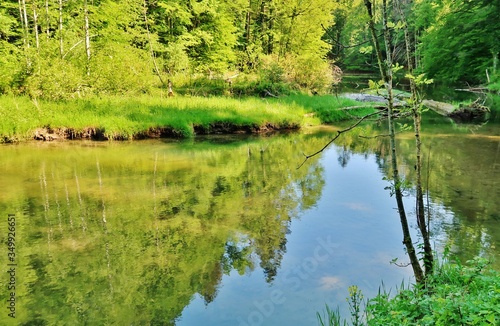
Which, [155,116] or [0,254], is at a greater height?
[155,116]

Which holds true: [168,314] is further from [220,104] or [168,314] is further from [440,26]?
[440,26]

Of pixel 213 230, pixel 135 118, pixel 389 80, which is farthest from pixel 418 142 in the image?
pixel 135 118

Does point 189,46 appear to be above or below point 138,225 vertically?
above

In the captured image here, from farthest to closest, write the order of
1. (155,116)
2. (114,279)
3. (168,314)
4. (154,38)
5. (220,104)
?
(154,38) < (220,104) < (155,116) < (114,279) < (168,314)

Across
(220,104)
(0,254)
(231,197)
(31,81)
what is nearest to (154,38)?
(220,104)

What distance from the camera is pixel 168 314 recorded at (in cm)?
448

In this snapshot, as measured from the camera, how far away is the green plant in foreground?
9.09 ft

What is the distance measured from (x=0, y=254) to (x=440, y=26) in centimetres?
3380

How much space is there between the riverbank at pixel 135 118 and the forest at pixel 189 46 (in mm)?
1092

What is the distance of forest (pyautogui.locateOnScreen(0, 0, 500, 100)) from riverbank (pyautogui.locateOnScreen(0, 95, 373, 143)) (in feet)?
3.58

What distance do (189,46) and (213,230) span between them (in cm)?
2255

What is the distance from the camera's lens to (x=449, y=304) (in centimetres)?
290

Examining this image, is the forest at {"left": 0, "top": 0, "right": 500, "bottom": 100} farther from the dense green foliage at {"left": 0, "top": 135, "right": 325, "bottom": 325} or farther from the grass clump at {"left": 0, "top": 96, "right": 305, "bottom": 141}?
the dense green foliage at {"left": 0, "top": 135, "right": 325, "bottom": 325}

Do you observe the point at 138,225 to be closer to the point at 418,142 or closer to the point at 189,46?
the point at 418,142
